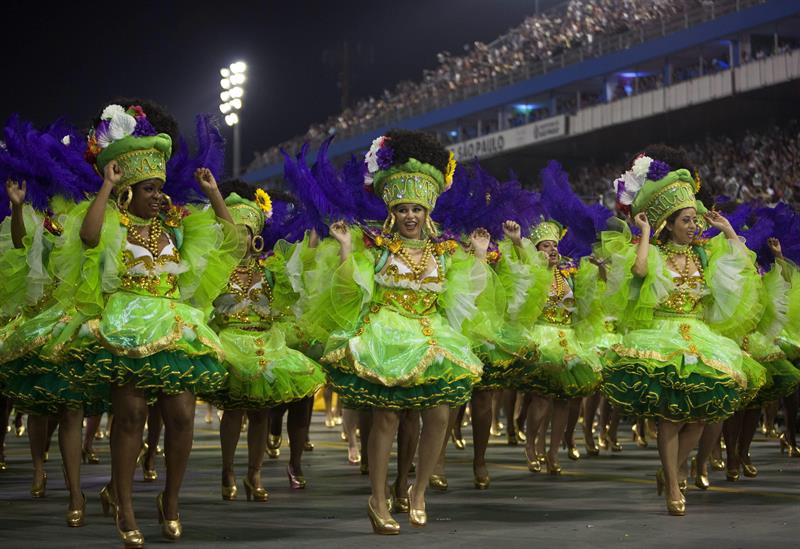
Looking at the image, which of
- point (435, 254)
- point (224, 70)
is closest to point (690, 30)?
point (224, 70)

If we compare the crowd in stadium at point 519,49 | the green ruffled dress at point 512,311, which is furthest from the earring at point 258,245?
the crowd in stadium at point 519,49

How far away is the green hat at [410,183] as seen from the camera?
7.89 m

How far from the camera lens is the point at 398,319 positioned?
25.0 ft

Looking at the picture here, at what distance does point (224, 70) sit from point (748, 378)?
27866mm

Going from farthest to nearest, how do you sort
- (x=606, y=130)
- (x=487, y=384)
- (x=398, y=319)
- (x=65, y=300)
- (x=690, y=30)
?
(x=606, y=130) → (x=690, y=30) → (x=487, y=384) → (x=398, y=319) → (x=65, y=300)

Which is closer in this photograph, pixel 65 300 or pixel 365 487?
pixel 65 300

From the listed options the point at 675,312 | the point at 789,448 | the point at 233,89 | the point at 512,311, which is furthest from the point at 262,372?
the point at 233,89

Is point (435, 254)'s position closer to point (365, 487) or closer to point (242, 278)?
point (242, 278)

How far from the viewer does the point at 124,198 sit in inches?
278

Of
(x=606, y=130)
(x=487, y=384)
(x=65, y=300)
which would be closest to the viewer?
(x=65, y=300)

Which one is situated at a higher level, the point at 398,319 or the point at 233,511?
the point at 398,319

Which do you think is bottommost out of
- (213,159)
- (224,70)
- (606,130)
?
(213,159)

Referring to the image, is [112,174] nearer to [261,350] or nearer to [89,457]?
[261,350]

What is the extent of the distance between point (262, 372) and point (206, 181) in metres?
1.99
